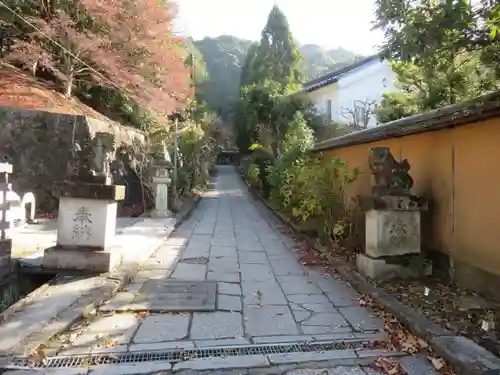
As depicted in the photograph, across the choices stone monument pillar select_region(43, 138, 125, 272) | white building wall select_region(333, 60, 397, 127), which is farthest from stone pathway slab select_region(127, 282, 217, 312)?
white building wall select_region(333, 60, 397, 127)

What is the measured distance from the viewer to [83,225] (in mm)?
5906

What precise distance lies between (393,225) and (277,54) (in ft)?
94.2

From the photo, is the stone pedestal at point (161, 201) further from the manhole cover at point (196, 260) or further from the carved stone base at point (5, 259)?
the carved stone base at point (5, 259)

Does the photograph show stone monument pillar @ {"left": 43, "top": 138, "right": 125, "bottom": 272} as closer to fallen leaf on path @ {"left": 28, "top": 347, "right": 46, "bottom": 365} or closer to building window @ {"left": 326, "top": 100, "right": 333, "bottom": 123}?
fallen leaf on path @ {"left": 28, "top": 347, "right": 46, "bottom": 365}

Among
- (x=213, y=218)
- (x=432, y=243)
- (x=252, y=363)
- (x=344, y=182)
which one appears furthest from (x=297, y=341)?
(x=213, y=218)

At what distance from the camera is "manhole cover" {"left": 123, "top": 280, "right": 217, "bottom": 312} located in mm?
4750

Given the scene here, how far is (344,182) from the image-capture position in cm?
791

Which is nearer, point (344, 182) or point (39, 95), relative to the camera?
point (344, 182)

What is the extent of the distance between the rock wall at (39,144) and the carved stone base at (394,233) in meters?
9.74

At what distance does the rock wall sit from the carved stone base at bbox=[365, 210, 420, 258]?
9743mm

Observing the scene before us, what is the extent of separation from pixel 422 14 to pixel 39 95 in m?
13.5

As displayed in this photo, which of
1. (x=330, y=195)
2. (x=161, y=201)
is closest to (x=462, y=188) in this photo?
(x=330, y=195)

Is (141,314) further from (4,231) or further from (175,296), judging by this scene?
(4,231)

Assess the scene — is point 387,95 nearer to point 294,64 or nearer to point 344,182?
point 344,182
